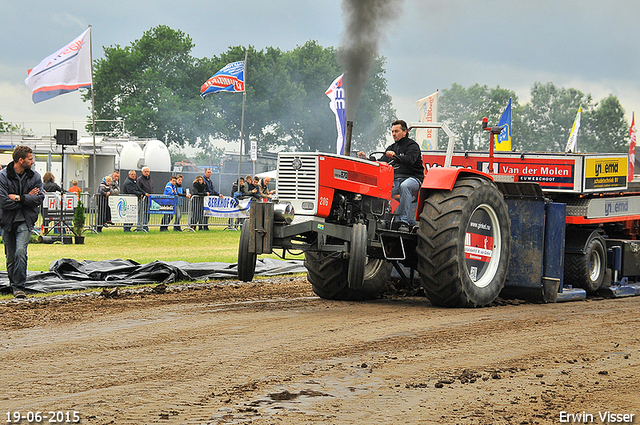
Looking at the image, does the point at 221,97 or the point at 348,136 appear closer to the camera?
the point at 348,136

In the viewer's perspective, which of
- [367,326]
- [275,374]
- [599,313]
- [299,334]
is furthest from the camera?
[599,313]

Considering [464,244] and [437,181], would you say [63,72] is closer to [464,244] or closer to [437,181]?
[437,181]

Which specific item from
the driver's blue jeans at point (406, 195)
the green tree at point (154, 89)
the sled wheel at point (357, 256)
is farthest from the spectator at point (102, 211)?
the green tree at point (154, 89)

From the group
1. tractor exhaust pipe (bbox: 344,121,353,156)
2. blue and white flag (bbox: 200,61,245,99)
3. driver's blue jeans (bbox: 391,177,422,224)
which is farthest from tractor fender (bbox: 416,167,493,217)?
blue and white flag (bbox: 200,61,245,99)

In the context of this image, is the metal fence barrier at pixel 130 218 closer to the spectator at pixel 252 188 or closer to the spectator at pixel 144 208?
the spectator at pixel 144 208

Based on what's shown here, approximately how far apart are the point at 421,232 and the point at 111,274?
504 cm

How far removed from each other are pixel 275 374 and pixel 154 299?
4.35 metres

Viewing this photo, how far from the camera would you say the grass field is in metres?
13.9

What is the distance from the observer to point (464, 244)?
791cm

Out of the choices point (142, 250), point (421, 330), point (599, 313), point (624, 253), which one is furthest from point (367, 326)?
point (142, 250)

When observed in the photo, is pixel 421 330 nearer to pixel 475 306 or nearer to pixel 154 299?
pixel 475 306

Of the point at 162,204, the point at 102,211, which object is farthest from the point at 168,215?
the point at 102,211

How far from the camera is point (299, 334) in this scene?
6.27 m

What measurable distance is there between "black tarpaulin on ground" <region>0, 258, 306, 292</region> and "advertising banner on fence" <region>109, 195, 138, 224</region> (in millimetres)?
9224
